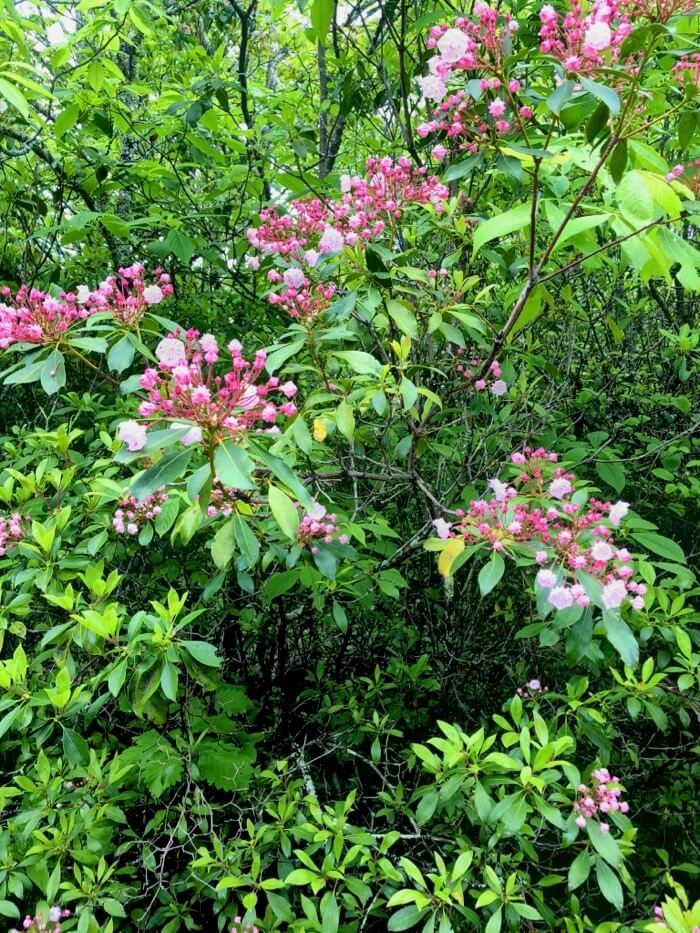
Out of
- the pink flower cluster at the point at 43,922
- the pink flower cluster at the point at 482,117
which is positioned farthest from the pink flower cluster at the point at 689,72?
the pink flower cluster at the point at 43,922

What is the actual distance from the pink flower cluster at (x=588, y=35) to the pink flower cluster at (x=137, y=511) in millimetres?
1358

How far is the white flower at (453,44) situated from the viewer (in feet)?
4.35

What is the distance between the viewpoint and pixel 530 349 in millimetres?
2504

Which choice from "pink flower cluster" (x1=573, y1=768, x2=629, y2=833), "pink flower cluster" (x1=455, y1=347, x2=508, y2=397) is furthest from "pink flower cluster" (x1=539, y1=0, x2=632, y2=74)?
"pink flower cluster" (x1=573, y1=768, x2=629, y2=833)

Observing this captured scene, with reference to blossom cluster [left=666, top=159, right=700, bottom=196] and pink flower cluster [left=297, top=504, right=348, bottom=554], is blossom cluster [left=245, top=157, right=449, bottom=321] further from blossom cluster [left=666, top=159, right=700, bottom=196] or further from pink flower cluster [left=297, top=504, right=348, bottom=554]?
blossom cluster [left=666, top=159, right=700, bottom=196]

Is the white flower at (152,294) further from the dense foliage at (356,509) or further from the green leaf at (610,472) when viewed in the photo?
the green leaf at (610,472)

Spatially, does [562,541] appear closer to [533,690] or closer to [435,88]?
[533,690]

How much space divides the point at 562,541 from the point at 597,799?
63 centimetres

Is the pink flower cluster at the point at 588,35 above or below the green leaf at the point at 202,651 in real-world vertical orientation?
above

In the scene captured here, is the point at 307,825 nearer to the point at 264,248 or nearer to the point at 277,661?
the point at 277,661

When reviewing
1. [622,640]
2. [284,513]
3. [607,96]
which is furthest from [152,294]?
[622,640]

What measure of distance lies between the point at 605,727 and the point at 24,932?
169 cm

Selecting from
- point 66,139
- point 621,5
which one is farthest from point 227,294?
point 621,5

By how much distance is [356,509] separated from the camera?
80.2 inches
